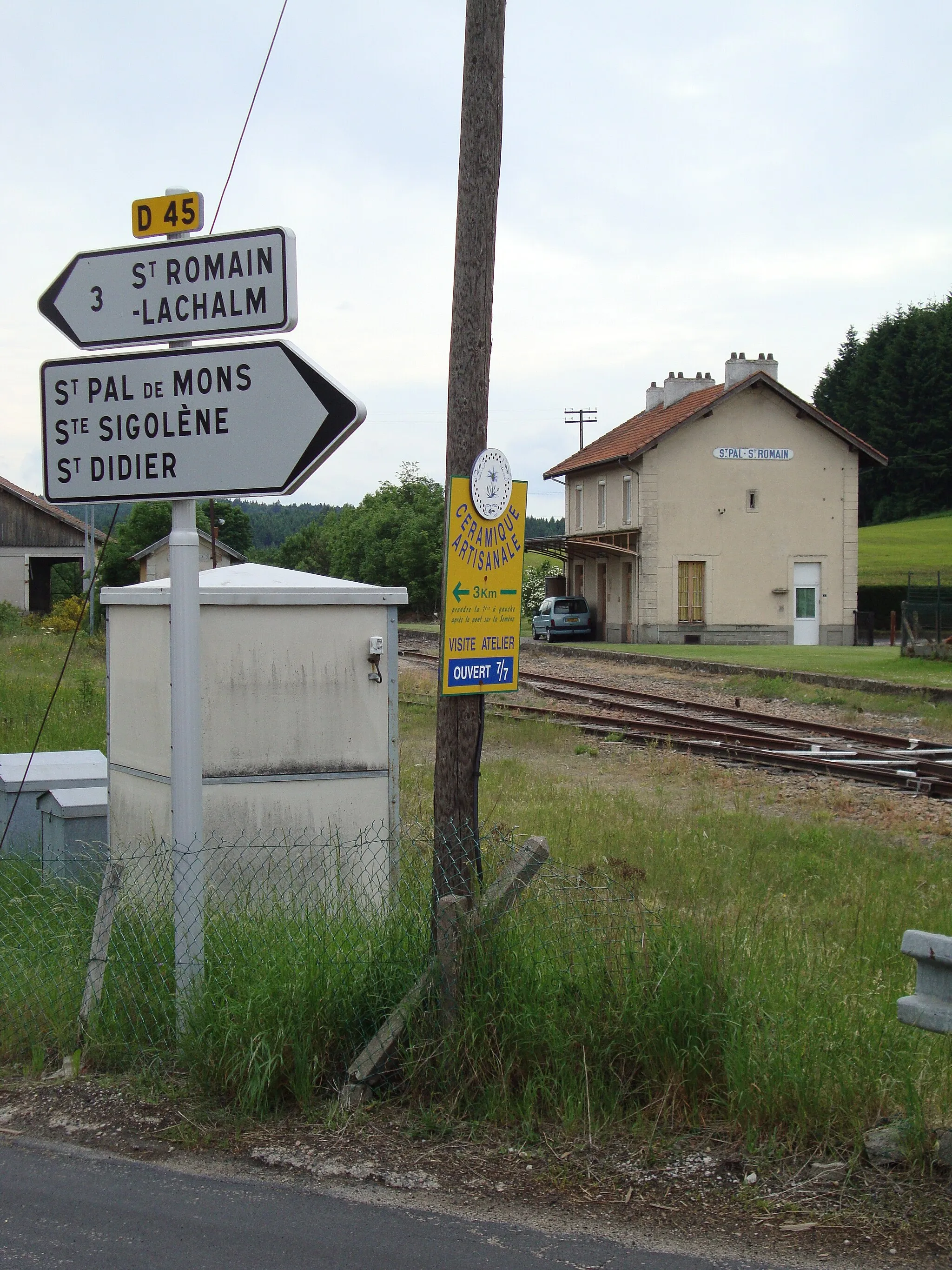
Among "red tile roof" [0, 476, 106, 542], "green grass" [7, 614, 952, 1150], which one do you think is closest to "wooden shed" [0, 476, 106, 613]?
"red tile roof" [0, 476, 106, 542]

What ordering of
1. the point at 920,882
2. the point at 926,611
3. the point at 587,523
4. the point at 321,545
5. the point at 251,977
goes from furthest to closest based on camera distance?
the point at 321,545, the point at 587,523, the point at 926,611, the point at 920,882, the point at 251,977

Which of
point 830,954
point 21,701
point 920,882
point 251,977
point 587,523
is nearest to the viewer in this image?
point 251,977

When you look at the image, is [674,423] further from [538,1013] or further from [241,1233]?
[241,1233]

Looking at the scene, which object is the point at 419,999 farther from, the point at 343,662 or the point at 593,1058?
the point at 343,662

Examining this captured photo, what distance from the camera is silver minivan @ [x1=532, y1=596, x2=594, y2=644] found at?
1789 inches

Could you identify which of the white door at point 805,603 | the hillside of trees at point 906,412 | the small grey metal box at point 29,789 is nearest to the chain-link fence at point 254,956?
the small grey metal box at point 29,789

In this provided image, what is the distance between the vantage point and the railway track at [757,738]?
1316 cm

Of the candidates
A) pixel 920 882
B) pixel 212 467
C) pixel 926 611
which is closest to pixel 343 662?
pixel 212 467

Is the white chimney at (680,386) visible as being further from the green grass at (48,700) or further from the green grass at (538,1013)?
the green grass at (538,1013)

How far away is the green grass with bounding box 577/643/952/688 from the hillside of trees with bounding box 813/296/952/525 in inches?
2485

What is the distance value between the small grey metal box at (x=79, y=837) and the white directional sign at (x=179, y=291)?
8.58 feet

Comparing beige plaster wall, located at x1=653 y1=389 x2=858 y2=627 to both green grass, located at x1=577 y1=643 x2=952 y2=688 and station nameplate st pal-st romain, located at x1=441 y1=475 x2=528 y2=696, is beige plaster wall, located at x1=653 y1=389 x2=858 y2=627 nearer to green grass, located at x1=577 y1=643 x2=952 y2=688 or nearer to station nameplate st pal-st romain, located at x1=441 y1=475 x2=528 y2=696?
green grass, located at x1=577 y1=643 x2=952 y2=688

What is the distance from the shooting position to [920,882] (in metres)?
7.98

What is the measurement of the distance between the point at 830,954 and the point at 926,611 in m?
23.8
